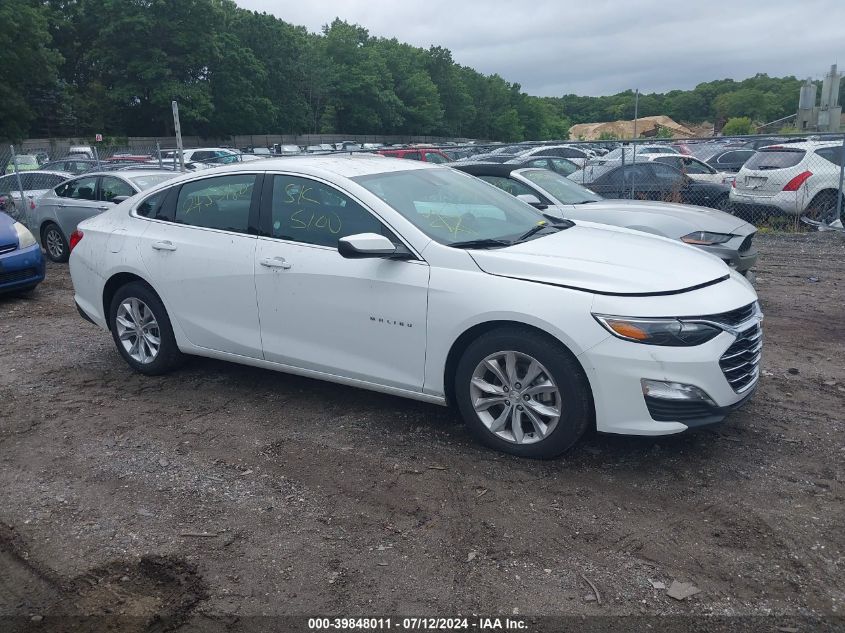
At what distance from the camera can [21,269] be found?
916 centimetres

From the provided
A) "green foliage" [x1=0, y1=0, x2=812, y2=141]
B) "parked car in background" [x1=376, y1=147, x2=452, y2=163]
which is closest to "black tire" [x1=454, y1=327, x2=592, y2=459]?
"parked car in background" [x1=376, y1=147, x2=452, y2=163]

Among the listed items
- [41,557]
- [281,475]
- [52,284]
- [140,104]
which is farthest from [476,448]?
[140,104]

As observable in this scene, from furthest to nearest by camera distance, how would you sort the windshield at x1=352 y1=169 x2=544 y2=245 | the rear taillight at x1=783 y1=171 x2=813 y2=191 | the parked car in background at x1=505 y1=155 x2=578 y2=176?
the parked car in background at x1=505 y1=155 x2=578 y2=176
the rear taillight at x1=783 y1=171 x2=813 y2=191
the windshield at x1=352 y1=169 x2=544 y2=245

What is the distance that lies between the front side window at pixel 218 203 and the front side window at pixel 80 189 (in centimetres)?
720

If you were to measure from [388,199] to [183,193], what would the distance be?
1.84m

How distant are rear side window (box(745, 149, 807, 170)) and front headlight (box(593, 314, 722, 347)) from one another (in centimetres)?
1072

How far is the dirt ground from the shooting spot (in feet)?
10.2

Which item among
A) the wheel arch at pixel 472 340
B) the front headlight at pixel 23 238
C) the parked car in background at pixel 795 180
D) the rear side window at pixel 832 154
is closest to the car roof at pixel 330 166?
the wheel arch at pixel 472 340

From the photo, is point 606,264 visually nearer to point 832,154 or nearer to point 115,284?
point 115,284

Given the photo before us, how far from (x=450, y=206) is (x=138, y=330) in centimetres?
272

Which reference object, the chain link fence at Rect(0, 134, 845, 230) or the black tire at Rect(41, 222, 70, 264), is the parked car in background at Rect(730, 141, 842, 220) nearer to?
the chain link fence at Rect(0, 134, 845, 230)

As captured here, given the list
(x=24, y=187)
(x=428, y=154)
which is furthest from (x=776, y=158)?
(x=24, y=187)

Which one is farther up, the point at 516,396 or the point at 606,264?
the point at 606,264

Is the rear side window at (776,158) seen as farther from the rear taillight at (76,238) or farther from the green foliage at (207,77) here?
the green foliage at (207,77)
